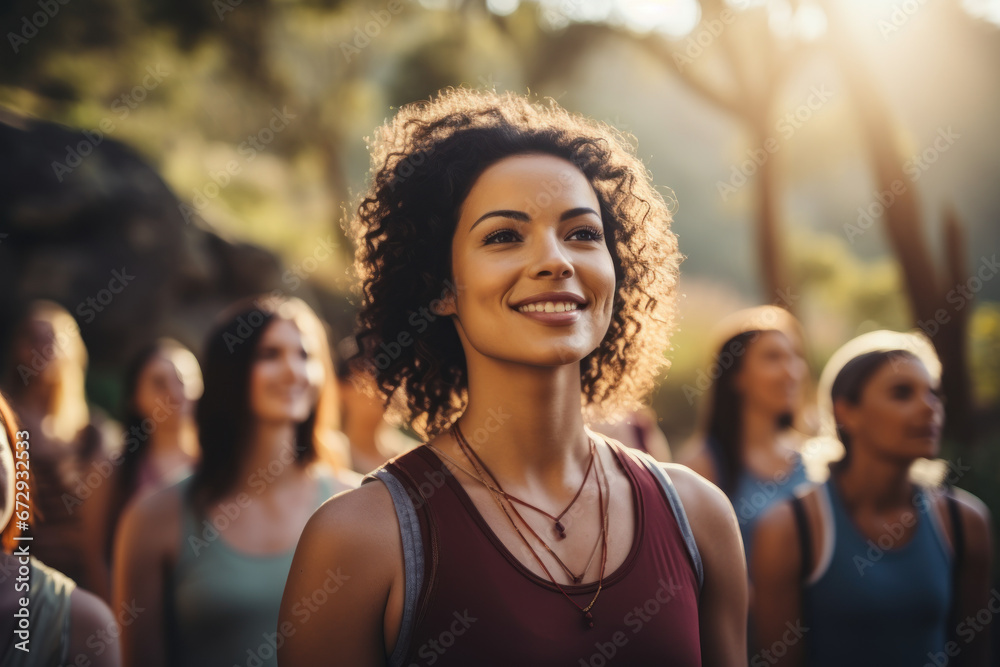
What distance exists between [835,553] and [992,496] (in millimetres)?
4486

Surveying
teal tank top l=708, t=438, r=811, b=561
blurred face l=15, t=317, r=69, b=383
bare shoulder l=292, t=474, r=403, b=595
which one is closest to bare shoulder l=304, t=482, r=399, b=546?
bare shoulder l=292, t=474, r=403, b=595

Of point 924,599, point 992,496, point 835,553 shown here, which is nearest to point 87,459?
point 835,553

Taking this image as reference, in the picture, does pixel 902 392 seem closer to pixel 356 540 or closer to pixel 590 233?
pixel 590 233

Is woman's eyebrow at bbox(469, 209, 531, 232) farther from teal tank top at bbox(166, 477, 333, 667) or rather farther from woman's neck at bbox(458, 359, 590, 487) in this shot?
teal tank top at bbox(166, 477, 333, 667)

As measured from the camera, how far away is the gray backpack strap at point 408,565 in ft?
5.62

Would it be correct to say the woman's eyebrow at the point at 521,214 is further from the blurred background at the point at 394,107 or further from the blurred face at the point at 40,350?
the blurred background at the point at 394,107

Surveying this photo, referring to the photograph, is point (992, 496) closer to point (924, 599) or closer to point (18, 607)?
point (924, 599)

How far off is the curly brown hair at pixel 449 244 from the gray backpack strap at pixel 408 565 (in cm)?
54

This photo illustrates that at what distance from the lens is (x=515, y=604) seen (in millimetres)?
1743

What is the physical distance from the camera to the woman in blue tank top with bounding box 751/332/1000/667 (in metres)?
3.05

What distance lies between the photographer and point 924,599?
3039mm

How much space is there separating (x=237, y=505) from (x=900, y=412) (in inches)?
116

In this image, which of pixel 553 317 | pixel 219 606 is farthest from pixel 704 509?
pixel 219 606

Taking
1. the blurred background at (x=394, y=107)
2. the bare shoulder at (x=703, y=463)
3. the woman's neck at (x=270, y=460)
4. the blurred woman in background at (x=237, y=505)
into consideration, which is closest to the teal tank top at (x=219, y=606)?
the blurred woman in background at (x=237, y=505)
